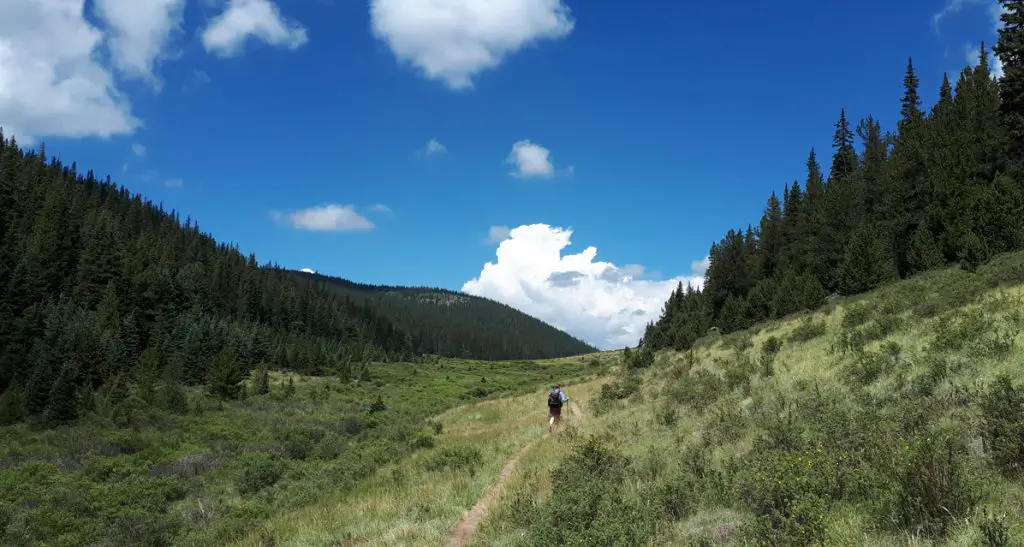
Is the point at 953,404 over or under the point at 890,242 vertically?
under

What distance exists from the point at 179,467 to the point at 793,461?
27.2 meters

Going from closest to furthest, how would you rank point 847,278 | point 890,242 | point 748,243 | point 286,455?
point 286,455
point 847,278
point 890,242
point 748,243

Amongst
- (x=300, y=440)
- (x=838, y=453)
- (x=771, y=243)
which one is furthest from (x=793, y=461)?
(x=771, y=243)

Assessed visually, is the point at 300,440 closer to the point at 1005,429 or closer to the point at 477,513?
the point at 477,513

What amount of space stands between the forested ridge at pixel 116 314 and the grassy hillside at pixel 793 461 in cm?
3969

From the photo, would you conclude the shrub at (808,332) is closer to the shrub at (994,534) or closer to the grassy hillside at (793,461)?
the grassy hillside at (793,461)

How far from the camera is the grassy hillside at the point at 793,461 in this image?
18.0 ft

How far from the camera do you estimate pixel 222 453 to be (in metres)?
27.8

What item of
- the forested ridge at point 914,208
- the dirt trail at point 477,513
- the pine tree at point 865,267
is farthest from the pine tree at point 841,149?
the dirt trail at point 477,513

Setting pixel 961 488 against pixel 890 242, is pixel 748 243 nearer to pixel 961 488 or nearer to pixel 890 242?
pixel 890 242

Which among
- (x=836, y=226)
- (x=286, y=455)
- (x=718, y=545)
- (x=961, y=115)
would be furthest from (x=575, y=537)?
(x=836, y=226)

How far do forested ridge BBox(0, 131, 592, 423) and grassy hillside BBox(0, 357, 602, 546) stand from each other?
4760 mm

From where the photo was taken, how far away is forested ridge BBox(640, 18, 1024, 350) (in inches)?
1141

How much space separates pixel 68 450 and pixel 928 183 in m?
60.0
